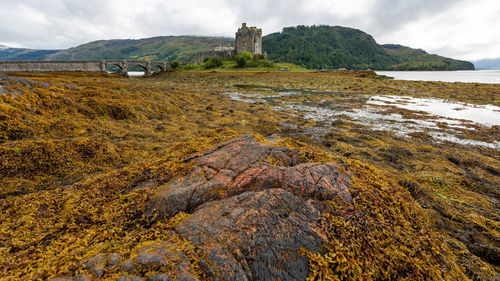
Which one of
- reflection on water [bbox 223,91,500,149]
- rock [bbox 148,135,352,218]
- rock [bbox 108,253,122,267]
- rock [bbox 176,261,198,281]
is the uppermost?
rock [bbox 148,135,352,218]

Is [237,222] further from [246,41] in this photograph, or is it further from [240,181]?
[246,41]

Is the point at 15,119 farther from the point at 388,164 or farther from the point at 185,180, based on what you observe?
the point at 388,164

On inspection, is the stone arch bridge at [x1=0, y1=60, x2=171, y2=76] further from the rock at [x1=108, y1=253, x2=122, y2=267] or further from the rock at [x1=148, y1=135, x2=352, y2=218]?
the rock at [x1=108, y1=253, x2=122, y2=267]

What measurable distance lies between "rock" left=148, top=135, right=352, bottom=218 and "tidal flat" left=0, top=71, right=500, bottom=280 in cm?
27

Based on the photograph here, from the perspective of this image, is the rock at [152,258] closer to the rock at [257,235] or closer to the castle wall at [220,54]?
the rock at [257,235]

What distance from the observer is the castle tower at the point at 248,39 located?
9081 centimetres

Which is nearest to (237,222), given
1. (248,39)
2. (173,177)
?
(173,177)

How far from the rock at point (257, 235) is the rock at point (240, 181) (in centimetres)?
30

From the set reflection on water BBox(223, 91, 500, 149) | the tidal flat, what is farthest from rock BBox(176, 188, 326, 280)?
reflection on water BBox(223, 91, 500, 149)

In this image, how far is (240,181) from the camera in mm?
3496

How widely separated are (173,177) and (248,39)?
99456 millimetres

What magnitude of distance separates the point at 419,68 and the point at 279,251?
230567mm

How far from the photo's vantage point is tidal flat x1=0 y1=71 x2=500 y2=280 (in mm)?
2424

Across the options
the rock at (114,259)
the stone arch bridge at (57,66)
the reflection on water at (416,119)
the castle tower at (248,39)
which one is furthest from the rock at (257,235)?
the castle tower at (248,39)
